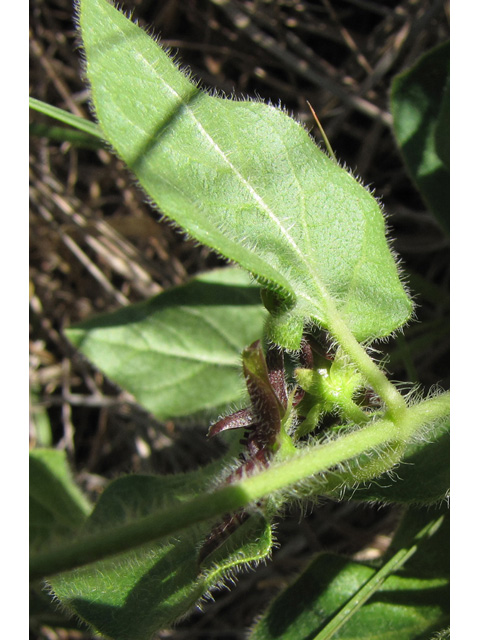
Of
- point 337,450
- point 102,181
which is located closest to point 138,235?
point 102,181

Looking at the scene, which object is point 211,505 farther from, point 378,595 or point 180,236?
point 180,236

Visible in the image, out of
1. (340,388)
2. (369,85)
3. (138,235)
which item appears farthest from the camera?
(138,235)

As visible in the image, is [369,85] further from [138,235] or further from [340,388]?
[340,388]

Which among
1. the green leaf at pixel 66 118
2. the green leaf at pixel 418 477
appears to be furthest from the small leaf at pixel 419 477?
the green leaf at pixel 66 118

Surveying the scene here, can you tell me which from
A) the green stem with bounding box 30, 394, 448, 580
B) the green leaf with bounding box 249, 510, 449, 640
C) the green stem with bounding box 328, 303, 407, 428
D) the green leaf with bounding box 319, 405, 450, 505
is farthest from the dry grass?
the green stem with bounding box 30, 394, 448, 580

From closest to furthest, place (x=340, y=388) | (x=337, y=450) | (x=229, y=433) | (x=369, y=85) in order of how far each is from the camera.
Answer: (x=337, y=450) → (x=340, y=388) → (x=229, y=433) → (x=369, y=85)

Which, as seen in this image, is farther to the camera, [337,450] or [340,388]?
[340,388]
